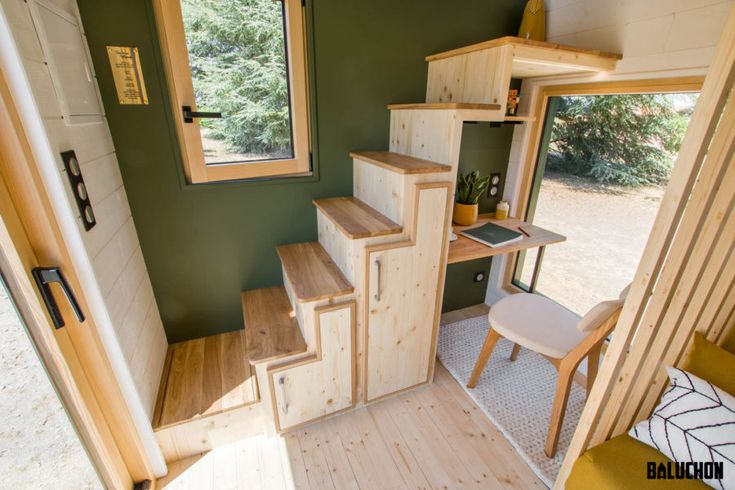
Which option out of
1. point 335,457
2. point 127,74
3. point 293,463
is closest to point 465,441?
point 335,457

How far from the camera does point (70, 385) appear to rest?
113cm

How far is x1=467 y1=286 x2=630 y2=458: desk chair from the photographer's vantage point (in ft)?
4.68

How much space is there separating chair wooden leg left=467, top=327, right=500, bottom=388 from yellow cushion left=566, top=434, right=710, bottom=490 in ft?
2.45

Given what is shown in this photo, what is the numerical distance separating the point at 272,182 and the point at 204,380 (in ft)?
3.70

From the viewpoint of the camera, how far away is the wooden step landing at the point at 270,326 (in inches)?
63.0

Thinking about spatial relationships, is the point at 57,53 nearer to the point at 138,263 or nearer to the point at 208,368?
the point at 138,263

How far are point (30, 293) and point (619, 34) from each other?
2.70 metres

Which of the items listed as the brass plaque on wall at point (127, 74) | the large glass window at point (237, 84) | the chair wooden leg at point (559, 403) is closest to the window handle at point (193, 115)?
the large glass window at point (237, 84)

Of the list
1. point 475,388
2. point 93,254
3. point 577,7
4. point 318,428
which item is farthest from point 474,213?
point 93,254

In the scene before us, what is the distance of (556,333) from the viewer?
173 centimetres

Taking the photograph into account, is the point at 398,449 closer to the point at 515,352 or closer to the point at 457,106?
the point at 515,352

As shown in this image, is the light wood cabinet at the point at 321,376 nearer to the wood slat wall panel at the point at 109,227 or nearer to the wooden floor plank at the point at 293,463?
the wooden floor plank at the point at 293,463

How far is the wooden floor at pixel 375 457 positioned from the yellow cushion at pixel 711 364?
0.86 metres

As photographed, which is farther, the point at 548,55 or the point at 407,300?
the point at 407,300
